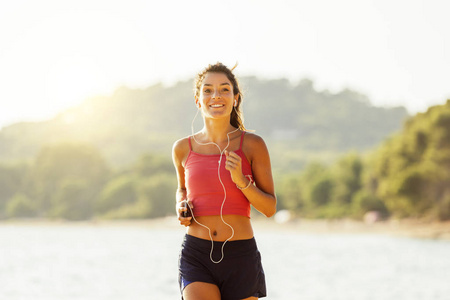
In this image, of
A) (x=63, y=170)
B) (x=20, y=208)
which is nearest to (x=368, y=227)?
(x=20, y=208)

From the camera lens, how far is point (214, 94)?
4082mm

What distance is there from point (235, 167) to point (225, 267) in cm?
61

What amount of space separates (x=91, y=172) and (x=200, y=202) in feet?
382

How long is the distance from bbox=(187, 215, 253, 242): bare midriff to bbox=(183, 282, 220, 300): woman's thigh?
26 centimetres

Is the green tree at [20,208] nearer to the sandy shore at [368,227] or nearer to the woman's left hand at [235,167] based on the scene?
the sandy shore at [368,227]

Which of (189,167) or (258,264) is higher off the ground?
(189,167)

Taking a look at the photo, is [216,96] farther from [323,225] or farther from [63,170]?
[63,170]

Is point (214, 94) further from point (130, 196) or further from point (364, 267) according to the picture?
point (130, 196)

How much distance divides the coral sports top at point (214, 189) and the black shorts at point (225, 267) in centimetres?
17

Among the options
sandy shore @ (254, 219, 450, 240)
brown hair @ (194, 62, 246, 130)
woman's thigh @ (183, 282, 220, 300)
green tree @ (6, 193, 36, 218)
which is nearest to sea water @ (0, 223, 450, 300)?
sandy shore @ (254, 219, 450, 240)

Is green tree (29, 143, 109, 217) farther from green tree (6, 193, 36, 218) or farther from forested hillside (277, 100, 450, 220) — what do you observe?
forested hillside (277, 100, 450, 220)

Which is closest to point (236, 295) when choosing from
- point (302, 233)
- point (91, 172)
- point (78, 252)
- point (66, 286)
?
point (66, 286)

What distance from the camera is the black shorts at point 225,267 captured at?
3.94 m

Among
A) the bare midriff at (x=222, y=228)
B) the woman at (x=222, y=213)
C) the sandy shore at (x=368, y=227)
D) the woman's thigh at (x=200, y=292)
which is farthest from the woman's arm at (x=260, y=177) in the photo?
the sandy shore at (x=368, y=227)
